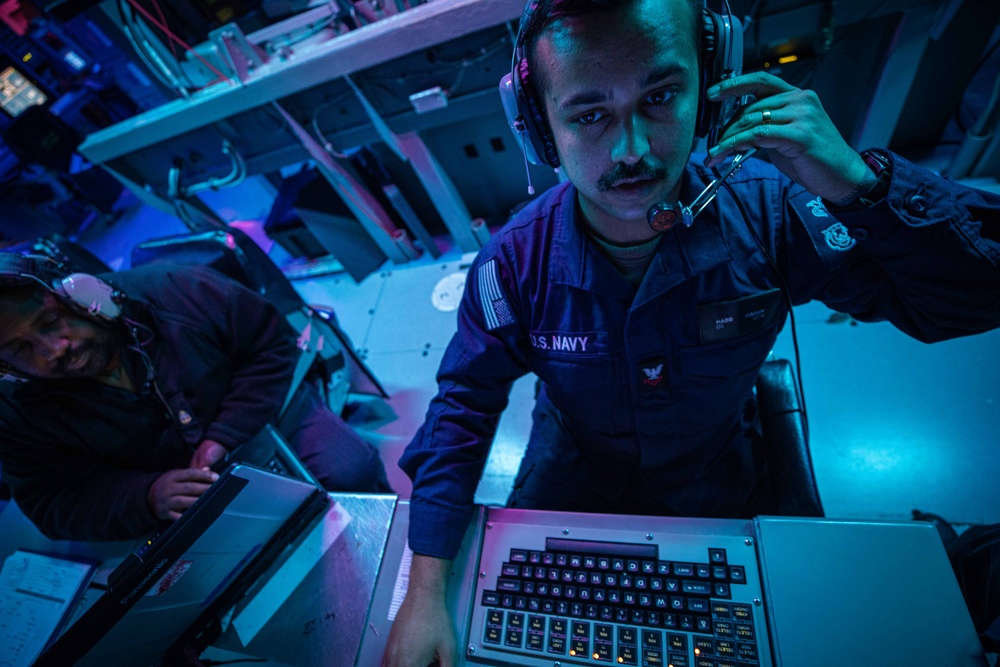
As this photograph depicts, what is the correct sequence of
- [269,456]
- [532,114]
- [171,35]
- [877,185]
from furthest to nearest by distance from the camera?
[171,35] → [269,456] → [532,114] → [877,185]

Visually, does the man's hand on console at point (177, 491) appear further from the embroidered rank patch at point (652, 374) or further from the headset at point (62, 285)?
the embroidered rank patch at point (652, 374)

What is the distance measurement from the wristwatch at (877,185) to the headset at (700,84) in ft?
0.74

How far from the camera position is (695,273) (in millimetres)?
766

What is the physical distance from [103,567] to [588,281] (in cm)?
138

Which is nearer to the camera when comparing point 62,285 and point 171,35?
point 62,285

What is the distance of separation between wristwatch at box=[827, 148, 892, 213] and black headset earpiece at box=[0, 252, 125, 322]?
62.2 inches

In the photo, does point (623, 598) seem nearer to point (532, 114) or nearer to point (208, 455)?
point (532, 114)

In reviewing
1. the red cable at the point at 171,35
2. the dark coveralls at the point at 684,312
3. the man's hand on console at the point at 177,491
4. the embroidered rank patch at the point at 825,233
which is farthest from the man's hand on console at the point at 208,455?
the red cable at the point at 171,35

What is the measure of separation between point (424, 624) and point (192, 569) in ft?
1.25

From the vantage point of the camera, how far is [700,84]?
0.69 m

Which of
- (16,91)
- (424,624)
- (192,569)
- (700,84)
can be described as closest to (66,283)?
(192,569)

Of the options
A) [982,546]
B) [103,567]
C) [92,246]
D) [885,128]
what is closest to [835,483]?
[982,546]

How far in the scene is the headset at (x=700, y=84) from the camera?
669mm

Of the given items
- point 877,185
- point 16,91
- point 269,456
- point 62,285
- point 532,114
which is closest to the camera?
point 877,185
